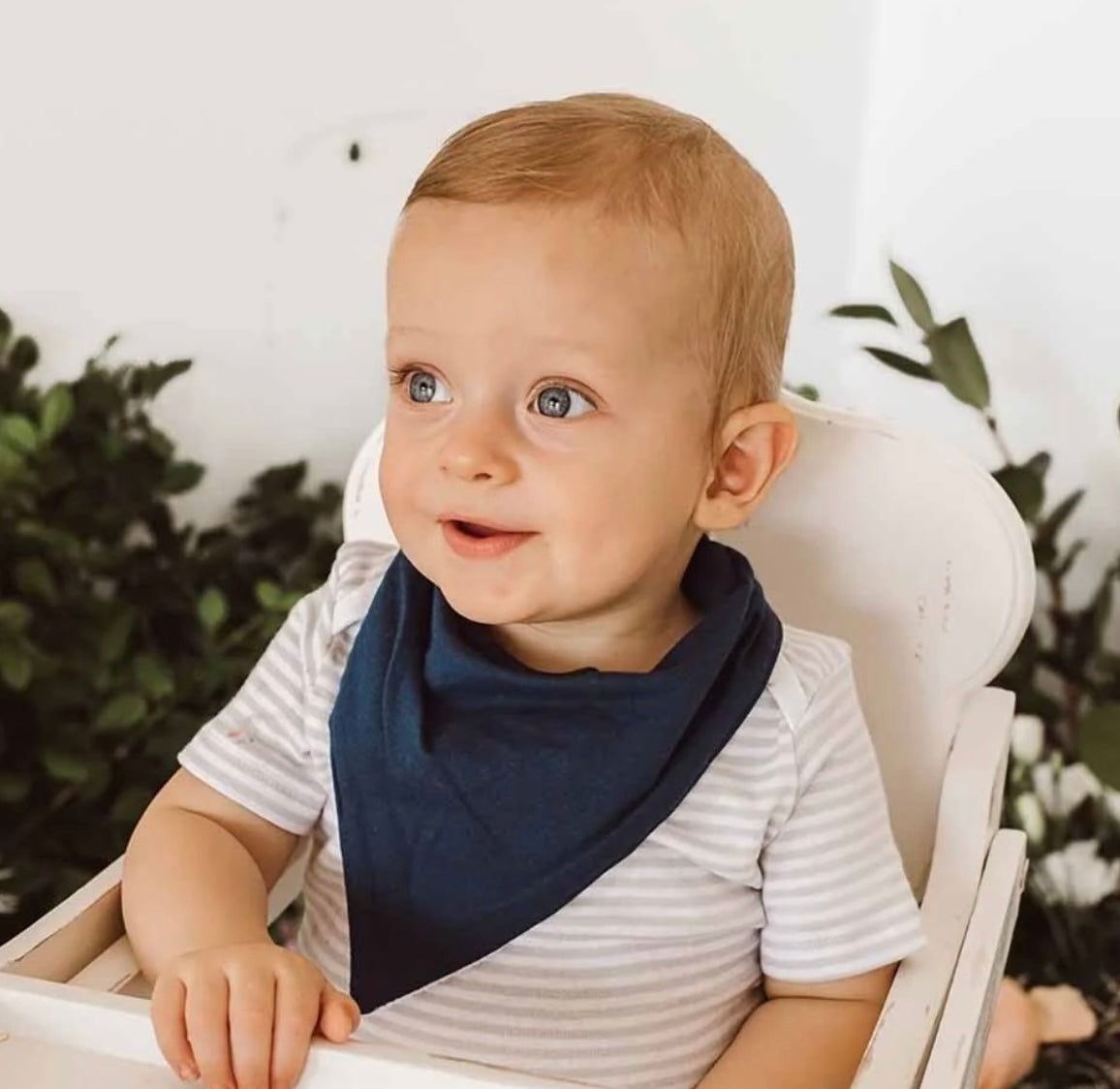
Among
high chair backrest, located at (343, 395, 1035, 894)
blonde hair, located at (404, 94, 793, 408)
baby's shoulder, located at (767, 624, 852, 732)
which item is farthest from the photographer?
high chair backrest, located at (343, 395, 1035, 894)

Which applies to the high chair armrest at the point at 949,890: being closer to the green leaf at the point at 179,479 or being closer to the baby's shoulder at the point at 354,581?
the baby's shoulder at the point at 354,581

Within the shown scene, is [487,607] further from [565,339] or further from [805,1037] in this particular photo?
[805,1037]

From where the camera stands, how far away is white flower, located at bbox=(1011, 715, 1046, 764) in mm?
1292

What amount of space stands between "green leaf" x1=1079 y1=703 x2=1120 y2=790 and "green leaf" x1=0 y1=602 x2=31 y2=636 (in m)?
0.79

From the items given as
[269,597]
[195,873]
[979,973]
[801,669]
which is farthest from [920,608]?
[269,597]

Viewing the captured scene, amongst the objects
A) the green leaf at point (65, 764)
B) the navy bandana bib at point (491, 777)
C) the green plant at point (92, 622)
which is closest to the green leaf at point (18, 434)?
the green plant at point (92, 622)

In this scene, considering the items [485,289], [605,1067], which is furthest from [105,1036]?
[485,289]

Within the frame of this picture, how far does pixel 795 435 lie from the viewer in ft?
2.88

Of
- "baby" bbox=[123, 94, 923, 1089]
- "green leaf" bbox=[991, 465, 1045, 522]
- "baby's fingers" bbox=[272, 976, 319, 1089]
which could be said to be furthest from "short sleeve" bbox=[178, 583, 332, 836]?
"green leaf" bbox=[991, 465, 1045, 522]

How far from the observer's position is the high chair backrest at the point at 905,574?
1.01 meters

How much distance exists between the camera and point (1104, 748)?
1.14m

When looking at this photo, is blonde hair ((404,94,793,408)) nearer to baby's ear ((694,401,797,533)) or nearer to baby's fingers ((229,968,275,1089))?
baby's ear ((694,401,797,533))

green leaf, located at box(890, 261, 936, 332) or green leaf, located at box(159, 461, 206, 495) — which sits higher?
green leaf, located at box(890, 261, 936, 332)

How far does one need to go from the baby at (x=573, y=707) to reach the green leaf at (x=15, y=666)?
31 cm
